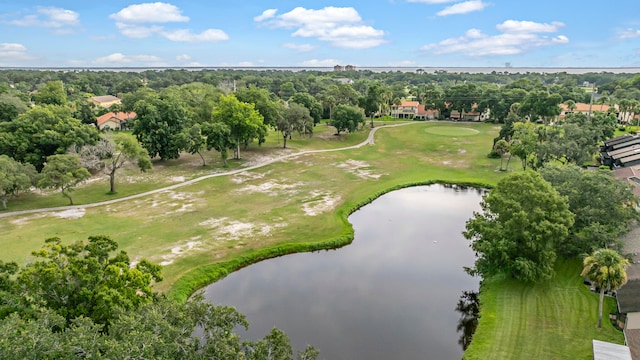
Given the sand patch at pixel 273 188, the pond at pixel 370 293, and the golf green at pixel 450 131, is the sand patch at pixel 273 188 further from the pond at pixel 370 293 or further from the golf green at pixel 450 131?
the golf green at pixel 450 131

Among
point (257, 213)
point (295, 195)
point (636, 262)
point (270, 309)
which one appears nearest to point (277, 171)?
point (295, 195)

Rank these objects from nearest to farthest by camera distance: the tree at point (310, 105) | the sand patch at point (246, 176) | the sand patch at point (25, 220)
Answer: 1. the sand patch at point (25, 220)
2. the sand patch at point (246, 176)
3. the tree at point (310, 105)

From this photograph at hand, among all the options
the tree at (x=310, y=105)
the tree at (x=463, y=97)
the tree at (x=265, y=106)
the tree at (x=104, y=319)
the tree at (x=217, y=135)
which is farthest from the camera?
the tree at (x=463, y=97)

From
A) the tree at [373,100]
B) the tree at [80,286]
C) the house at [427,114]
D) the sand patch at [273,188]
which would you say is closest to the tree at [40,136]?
the sand patch at [273,188]

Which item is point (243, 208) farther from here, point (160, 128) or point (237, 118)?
point (160, 128)

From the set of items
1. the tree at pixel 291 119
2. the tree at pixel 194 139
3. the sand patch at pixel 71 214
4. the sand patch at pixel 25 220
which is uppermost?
the tree at pixel 291 119
